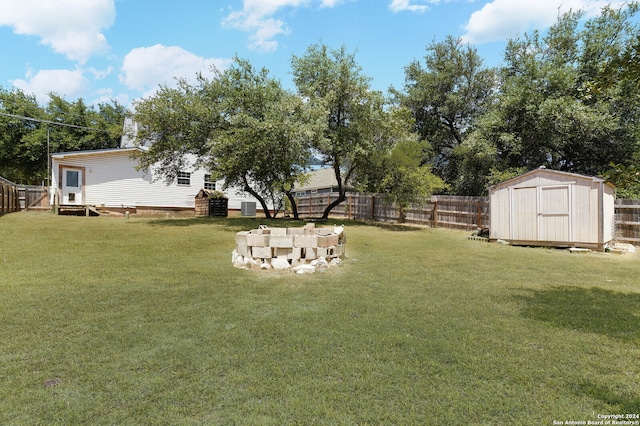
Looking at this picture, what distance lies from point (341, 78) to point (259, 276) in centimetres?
1156

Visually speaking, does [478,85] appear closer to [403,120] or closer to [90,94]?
[403,120]

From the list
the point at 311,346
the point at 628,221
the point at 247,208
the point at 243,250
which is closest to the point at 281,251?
the point at 243,250

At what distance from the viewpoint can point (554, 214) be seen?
Result: 32.6ft

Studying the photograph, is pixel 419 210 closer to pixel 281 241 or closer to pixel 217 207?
pixel 217 207

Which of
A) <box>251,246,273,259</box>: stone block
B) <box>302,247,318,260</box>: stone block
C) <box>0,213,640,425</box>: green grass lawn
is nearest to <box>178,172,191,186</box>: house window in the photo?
<box>0,213,640,425</box>: green grass lawn

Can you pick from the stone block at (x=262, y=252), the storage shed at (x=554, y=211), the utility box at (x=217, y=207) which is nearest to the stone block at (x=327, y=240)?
the stone block at (x=262, y=252)

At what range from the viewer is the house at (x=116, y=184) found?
698 inches

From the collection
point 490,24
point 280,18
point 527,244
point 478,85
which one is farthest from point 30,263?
point 478,85

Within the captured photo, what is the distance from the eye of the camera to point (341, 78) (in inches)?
583

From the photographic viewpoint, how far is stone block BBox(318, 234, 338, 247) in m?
6.50

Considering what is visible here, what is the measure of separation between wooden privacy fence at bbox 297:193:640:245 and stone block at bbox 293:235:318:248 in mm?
10226

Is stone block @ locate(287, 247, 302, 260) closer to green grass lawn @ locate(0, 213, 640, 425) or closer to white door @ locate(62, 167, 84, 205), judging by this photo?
green grass lawn @ locate(0, 213, 640, 425)

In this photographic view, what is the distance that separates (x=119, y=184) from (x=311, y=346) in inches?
775

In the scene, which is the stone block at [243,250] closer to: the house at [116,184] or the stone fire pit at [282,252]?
the stone fire pit at [282,252]
